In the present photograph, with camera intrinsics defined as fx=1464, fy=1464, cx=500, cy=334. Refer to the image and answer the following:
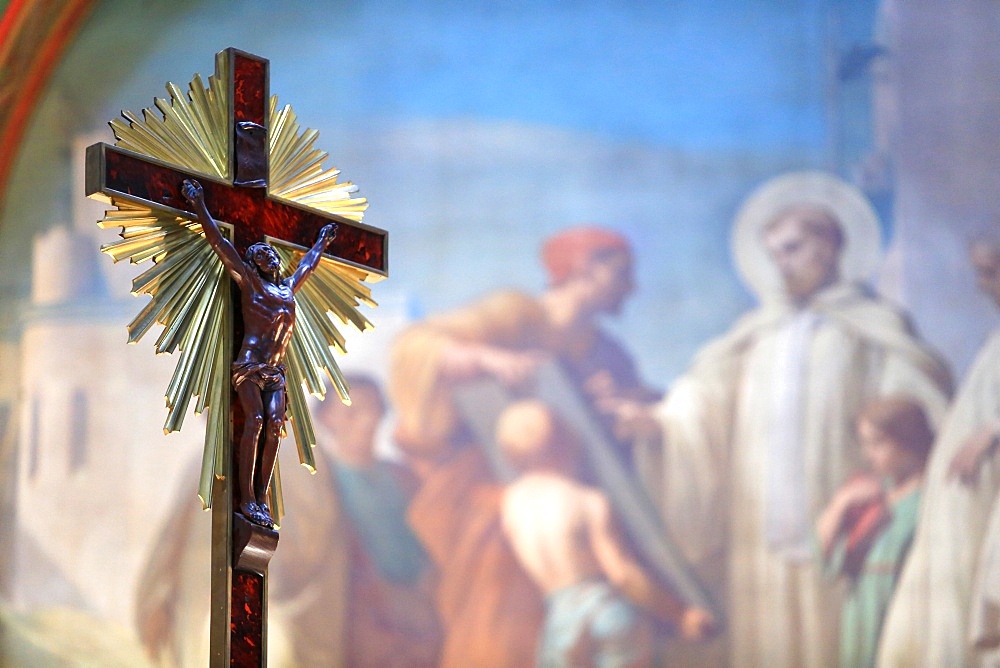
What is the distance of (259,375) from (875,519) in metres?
5.48

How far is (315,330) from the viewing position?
4.00m

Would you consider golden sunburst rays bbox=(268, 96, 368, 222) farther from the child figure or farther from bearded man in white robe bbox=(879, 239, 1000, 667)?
bearded man in white robe bbox=(879, 239, 1000, 667)

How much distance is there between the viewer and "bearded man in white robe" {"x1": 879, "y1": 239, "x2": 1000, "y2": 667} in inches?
317

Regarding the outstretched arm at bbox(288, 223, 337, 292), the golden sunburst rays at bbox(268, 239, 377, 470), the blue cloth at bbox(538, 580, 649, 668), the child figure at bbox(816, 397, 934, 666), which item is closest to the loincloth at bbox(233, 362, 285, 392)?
the golden sunburst rays at bbox(268, 239, 377, 470)

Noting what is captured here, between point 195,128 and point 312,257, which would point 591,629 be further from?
point 195,128

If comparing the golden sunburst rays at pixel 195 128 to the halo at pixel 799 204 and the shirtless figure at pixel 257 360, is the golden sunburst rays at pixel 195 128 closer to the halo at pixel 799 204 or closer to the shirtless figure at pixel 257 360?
the shirtless figure at pixel 257 360

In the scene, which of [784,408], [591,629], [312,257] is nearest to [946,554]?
[784,408]

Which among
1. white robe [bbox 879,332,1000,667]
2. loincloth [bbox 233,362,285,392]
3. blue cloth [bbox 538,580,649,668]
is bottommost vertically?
blue cloth [bbox 538,580,649,668]

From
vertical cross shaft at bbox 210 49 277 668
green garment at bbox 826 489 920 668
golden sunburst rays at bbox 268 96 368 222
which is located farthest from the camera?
green garment at bbox 826 489 920 668

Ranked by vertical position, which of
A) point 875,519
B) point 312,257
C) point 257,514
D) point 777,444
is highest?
point 312,257

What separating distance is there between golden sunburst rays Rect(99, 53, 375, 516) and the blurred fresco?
4839 millimetres

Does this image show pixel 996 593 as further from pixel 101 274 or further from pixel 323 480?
pixel 101 274

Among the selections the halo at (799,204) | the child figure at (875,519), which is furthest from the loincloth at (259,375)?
the halo at (799,204)

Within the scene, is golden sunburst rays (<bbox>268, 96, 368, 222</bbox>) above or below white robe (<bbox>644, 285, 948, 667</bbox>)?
above
